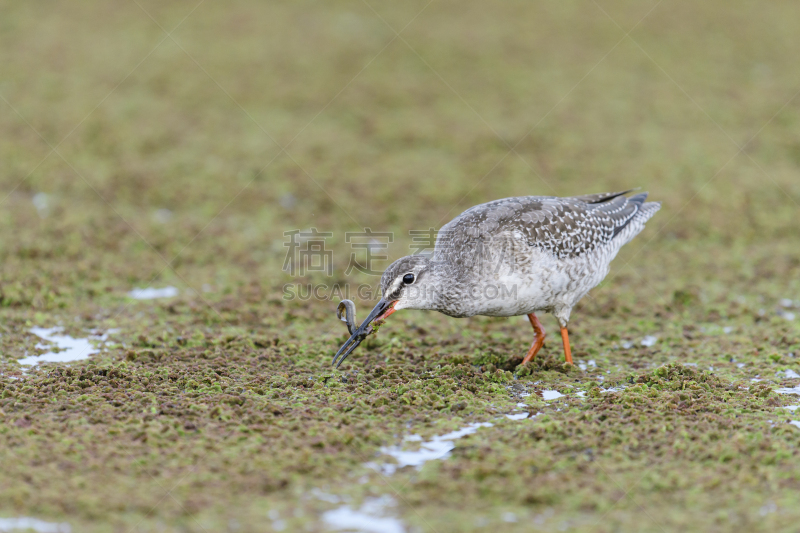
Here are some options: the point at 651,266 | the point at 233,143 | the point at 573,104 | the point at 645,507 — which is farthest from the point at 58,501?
the point at 573,104

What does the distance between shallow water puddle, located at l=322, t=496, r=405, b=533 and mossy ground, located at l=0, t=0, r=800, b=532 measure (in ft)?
0.42

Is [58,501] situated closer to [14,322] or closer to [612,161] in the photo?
[14,322]

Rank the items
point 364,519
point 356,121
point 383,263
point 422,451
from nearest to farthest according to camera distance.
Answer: point 364,519
point 422,451
point 383,263
point 356,121

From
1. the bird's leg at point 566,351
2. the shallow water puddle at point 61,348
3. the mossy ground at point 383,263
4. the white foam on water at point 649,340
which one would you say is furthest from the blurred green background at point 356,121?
the bird's leg at point 566,351

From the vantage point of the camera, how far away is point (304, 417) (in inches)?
240

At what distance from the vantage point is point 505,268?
7.25 m

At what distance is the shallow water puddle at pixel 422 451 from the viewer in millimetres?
5422

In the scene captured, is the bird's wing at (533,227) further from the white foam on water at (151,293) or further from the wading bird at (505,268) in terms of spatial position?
the white foam on water at (151,293)

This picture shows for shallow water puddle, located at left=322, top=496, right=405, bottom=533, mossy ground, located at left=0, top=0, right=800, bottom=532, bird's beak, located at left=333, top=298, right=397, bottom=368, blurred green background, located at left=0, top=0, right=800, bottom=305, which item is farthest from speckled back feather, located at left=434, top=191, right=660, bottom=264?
blurred green background, located at left=0, top=0, right=800, bottom=305

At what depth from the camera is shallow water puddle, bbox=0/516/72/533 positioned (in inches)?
177

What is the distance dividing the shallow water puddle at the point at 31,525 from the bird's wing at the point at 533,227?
14.1 feet

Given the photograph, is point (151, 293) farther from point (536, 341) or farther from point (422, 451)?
point (422, 451)

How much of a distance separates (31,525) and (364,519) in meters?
2.10

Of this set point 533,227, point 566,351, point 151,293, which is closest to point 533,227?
point 533,227
